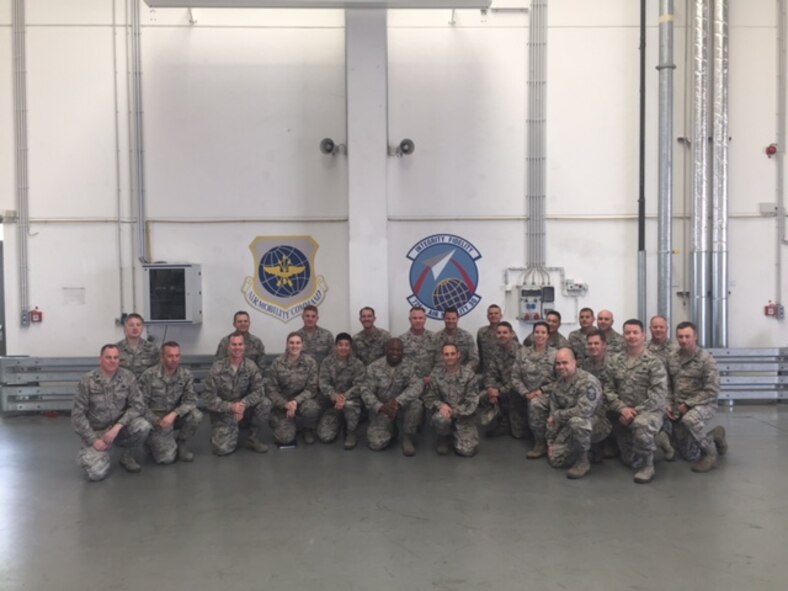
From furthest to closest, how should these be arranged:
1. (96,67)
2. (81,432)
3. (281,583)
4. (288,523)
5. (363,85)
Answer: (96,67) < (363,85) < (81,432) < (288,523) < (281,583)

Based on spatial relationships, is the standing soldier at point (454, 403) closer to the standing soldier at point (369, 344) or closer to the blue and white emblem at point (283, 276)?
the standing soldier at point (369, 344)

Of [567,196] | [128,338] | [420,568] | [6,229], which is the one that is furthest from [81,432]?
[567,196]

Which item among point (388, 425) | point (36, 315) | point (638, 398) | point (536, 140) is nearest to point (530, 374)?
point (638, 398)

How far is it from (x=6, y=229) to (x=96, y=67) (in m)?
2.32

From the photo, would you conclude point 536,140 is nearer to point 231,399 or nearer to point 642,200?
point 642,200

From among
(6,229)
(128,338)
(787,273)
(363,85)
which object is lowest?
(128,338)

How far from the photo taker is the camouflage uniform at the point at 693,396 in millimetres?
5863

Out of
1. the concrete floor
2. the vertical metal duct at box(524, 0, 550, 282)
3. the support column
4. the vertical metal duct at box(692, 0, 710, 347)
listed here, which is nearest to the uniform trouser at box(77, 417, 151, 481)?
the concrete floor

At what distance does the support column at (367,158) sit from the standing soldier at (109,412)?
9.56ft

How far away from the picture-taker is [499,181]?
8.70 meters

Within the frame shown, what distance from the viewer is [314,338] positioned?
7.86m

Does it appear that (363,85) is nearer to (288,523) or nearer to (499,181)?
(499,181)

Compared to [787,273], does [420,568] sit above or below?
below

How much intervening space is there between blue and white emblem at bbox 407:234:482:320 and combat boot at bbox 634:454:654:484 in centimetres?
352
